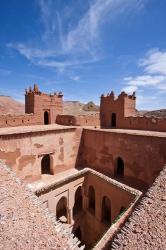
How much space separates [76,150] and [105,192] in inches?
176

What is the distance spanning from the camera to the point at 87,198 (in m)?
13.8

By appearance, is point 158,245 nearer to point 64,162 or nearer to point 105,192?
point 105,192

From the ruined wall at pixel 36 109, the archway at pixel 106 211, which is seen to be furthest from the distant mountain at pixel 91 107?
the archway at pixel 106 211

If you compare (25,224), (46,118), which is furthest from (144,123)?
(25,224)

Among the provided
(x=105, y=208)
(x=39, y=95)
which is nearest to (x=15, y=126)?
(x=39, y=95)

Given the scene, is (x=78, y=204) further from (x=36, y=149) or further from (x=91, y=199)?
(x=36, y=149)

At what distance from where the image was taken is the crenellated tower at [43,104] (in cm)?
1673

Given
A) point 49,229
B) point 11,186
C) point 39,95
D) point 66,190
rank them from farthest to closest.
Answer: point 39,95 → point 66,190 → point 11,186 → point 49,229

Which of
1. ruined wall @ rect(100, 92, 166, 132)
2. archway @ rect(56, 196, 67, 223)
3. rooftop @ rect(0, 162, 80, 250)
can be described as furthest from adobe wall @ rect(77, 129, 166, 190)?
rooftop @ rect(0, 162, 80, 250)

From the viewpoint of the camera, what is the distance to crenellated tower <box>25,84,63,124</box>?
659 inches

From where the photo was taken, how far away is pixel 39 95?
16922mm

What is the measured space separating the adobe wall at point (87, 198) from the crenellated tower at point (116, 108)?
666 centimetres

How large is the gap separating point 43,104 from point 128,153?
925 cm

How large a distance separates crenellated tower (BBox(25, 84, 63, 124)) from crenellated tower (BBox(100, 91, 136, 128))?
178 inches
